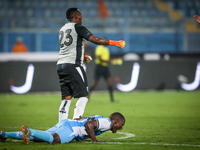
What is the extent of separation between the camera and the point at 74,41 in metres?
5.93

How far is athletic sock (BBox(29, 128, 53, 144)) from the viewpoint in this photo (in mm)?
4859

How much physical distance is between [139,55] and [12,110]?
9692mm

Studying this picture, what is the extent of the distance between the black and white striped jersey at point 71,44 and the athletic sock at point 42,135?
4.87ft

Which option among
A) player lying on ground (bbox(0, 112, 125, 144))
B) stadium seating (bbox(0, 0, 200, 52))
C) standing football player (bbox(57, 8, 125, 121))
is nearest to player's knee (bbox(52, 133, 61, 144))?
player lying on ground (bbox(0, 112, 125, 144))

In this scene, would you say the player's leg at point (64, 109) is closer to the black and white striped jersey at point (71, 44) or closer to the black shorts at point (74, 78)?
the black shorts at point (74, 78)

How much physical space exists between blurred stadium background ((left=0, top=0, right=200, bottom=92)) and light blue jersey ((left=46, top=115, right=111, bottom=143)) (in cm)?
1108

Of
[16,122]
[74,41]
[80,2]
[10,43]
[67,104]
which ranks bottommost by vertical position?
[16,122]

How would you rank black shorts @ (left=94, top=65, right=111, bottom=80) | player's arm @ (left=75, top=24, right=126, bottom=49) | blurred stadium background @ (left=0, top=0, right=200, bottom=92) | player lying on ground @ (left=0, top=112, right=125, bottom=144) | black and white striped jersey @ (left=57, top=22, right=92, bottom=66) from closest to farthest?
player lying on ground @ (left=0, top=112, right=125, bottom=144) < player's arm @ (left=75, top=24, right=126, bottom=49) < black and white striped jersey @ (left=57, top=22, right=92, bottom=66) < black shorts @ (left=94, top=65, right=111, bottom=80) < blurred stadium background @ (left=0, top=0, right=200, bottom=92)

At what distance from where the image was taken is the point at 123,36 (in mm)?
22750

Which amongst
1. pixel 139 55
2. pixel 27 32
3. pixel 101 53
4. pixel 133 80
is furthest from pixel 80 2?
pixel 101 53

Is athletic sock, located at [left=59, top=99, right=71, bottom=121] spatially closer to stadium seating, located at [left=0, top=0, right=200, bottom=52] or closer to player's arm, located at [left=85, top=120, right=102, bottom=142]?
player's arm, located at [left=85, top=120, right=102, bottom=142]

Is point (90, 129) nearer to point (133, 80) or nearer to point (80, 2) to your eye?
point (133, 80)

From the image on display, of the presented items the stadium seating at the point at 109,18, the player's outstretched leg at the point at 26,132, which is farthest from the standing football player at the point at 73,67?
the stadium seating at the point at 109,18

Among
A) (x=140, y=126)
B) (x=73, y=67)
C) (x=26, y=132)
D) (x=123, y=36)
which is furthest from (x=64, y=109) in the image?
(x=123, y=36)
